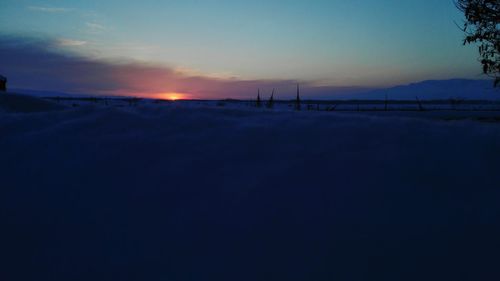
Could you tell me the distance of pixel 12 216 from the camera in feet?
1.51

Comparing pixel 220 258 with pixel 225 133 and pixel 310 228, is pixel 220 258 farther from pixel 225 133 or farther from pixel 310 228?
pixel 225 133

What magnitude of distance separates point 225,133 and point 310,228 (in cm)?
24

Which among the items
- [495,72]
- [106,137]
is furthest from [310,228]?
[495,72]

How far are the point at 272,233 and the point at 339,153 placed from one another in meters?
0.16

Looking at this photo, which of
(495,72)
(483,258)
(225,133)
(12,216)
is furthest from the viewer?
(495,72)

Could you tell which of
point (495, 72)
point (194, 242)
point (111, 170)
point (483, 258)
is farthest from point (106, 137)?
point (495, 72)

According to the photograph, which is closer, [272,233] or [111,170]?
[272,233]

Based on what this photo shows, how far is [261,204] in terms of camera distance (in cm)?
43

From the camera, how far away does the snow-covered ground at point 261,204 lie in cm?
37

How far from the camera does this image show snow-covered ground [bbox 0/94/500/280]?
1.22ft

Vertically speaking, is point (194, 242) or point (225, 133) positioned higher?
point (225, 133)

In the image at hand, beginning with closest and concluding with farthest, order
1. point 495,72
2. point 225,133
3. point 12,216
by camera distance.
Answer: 1. point 12,216
2. point 225,133
3. point 495,72

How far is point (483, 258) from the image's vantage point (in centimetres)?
35

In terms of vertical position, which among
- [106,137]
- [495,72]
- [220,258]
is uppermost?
[495,72]
